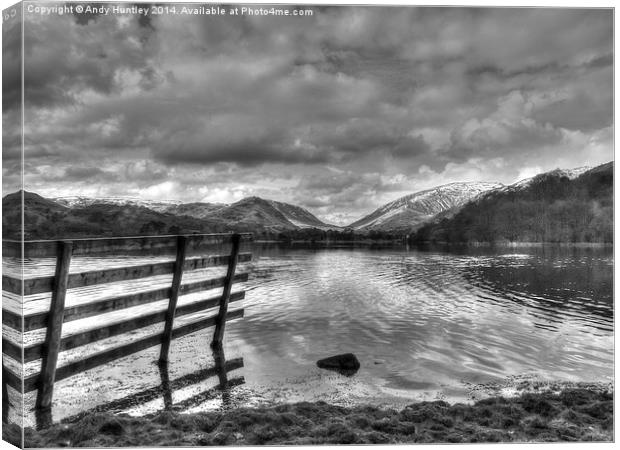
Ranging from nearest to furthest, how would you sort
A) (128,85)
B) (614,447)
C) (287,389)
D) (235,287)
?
(614,447), (287,389), (128,85), (235,287)

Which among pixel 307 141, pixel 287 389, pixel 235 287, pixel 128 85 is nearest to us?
pixel 287 389

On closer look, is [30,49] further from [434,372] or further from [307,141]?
[434,372]

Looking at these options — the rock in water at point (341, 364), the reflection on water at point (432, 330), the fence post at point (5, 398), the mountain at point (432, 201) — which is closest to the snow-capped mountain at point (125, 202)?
the reflection on water at point (432, 330)

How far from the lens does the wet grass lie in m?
5.26

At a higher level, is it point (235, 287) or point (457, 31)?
point (457, 31)

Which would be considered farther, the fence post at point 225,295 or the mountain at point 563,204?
the fence post at point 225,295

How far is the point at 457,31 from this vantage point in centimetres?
711

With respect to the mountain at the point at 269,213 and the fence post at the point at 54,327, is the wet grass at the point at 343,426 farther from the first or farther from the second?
the mountain at the point at 269,213

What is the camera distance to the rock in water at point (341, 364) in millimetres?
7732

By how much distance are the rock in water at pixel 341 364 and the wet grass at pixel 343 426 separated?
5.41 feet

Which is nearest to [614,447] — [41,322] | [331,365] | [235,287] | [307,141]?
[331,365]

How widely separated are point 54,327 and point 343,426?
11.3 ft

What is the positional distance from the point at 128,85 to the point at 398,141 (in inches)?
178

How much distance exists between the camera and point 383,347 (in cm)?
999
